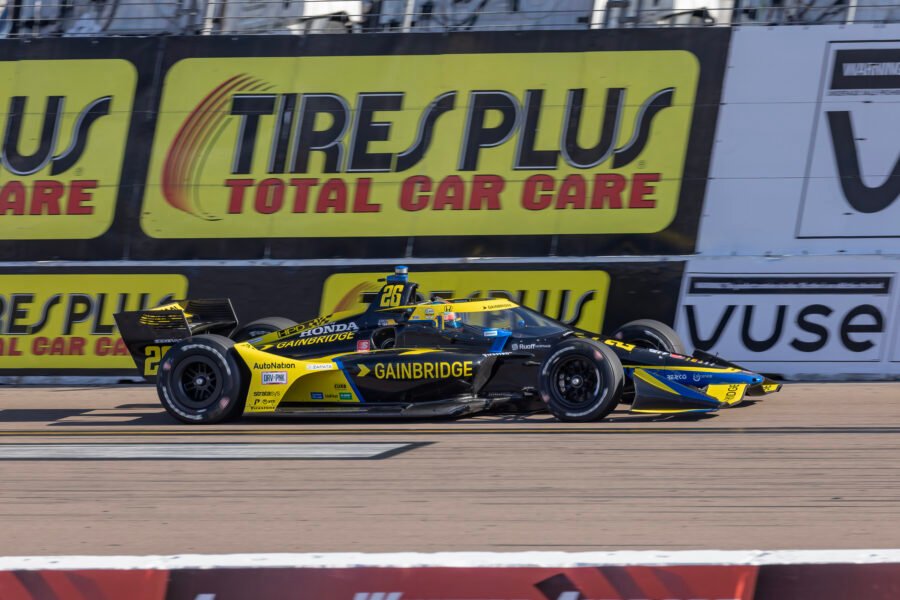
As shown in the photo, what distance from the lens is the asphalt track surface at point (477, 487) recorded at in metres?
5.62

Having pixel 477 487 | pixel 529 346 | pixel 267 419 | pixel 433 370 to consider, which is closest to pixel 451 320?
pixel 433 370

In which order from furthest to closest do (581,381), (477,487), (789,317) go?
(789,317) < (581,381) < (477,487)

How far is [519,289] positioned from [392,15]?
14.7ft

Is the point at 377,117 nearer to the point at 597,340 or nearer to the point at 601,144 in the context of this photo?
the point at 601,144

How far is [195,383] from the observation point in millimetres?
9992

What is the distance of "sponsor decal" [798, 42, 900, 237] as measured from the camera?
1306 centimetres

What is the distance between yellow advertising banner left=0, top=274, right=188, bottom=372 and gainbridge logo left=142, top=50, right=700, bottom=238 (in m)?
1.00

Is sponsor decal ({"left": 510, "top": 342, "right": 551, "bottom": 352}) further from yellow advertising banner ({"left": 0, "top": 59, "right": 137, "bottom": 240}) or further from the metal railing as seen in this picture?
yellow advertising banner ({"left": 0, "top": 59, "right": 137, "bottom": 240})

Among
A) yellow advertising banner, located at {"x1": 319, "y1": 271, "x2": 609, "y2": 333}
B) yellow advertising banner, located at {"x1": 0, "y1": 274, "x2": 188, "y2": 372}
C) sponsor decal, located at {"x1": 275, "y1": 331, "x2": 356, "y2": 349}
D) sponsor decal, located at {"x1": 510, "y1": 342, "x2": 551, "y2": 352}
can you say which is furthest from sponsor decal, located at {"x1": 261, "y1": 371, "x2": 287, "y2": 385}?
yellow advertising banner, located at {"x1": 0, "y1": 274, "x2": 188, "y2": 372}

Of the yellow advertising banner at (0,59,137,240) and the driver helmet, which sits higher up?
the yellow advertising banner at (0,59,137,240)

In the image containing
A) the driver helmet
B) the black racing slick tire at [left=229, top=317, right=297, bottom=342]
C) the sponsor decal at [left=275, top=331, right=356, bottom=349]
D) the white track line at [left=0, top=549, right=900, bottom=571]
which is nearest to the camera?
the white track line at [left=0, top=549, right=900, bottom=571]

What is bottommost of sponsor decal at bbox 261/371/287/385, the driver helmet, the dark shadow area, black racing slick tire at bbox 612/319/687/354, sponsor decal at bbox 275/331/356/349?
the dark shadow area

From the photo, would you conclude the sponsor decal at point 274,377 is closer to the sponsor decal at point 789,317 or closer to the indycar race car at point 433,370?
the indycar race car at point 433,370

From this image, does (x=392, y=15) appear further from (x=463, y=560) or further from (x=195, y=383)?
(x=463, y=560)
